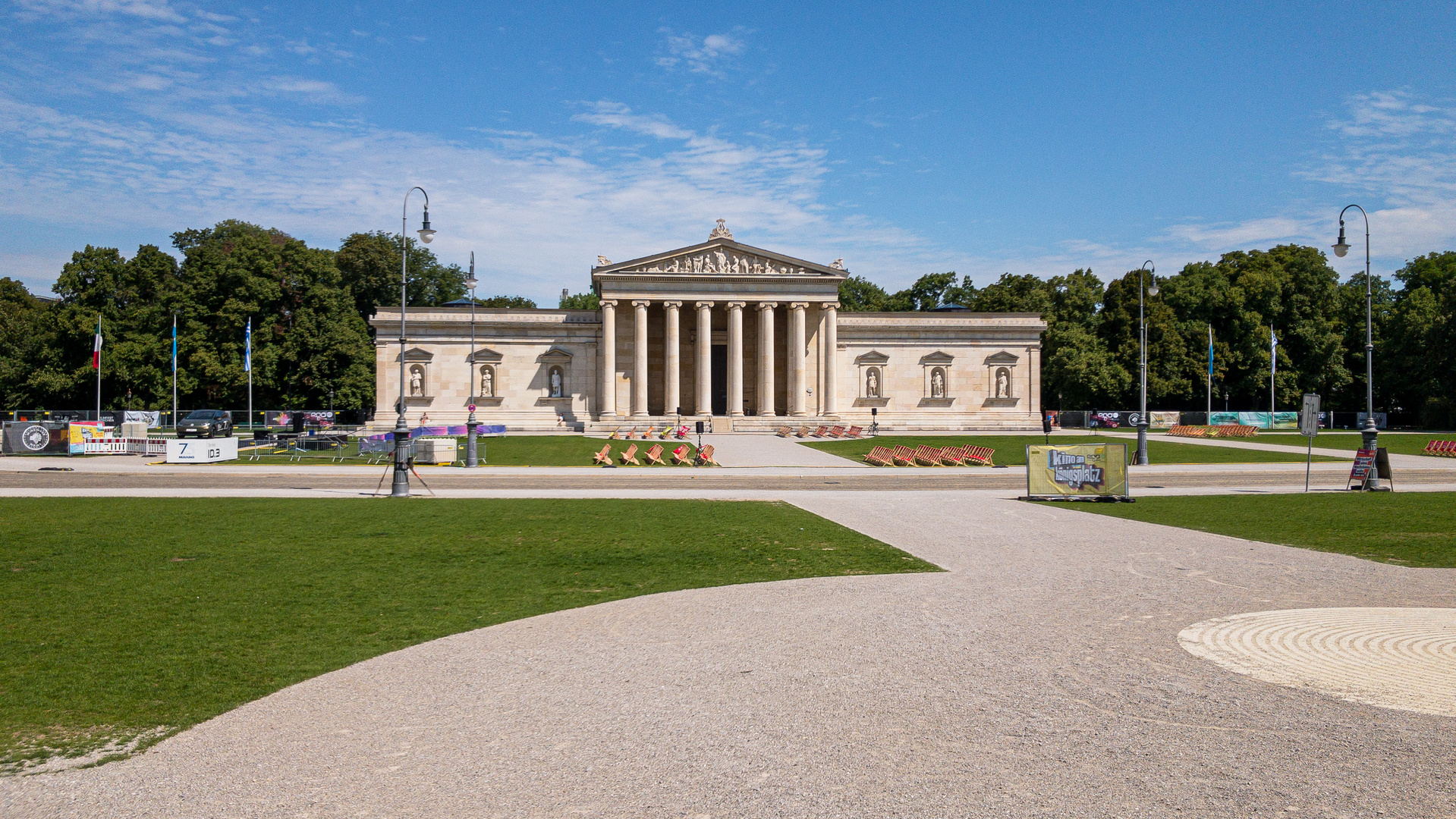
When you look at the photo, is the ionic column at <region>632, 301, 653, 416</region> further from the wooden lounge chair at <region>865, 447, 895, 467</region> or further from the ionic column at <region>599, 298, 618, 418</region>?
the wooden lounge chair at <region>865, 447, 895, 467</region>

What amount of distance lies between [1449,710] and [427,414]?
7481 cm

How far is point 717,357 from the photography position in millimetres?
80938

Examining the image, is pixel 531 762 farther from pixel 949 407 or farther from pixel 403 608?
pixel 949 407

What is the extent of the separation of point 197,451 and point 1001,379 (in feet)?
211

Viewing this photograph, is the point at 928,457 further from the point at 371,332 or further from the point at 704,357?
the point at 371,332

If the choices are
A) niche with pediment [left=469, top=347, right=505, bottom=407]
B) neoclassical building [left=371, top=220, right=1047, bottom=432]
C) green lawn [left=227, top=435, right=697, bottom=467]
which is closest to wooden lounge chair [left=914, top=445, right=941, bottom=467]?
green lawn [left=227, top=435, right=697, bottom=467]

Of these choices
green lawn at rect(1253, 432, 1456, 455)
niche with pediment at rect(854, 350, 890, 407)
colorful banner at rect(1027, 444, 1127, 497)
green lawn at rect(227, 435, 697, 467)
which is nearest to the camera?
colorful banner at rect(1027, 444, 1127, 497)

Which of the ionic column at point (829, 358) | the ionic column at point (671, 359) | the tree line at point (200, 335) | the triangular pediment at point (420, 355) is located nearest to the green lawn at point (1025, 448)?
the ionic column at point (829, 358)

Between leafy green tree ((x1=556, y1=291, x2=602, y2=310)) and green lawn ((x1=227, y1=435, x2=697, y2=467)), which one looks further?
leafy green tree ((x1=556, y1=291, x2=602, y2=310))

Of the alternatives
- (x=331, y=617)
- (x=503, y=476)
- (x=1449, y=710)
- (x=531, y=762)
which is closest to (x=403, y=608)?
(x=331, y=617)

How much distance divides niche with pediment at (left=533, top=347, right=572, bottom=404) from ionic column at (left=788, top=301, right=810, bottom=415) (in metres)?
19.9

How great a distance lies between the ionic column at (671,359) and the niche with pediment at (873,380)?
653 inches

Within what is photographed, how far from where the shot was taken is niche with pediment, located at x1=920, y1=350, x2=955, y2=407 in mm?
79312

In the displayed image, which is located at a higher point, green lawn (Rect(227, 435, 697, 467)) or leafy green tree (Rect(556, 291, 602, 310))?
leafy green tree (Rect(556, 291, 602, 310))
